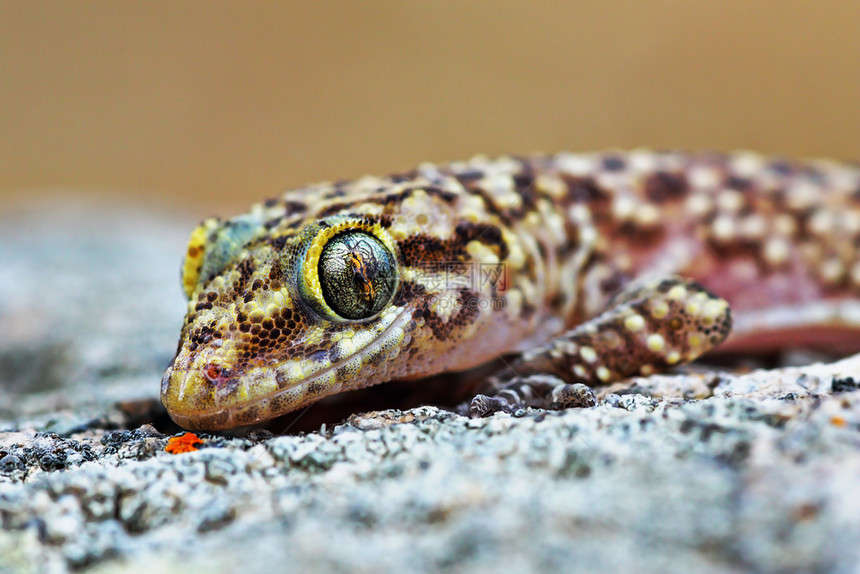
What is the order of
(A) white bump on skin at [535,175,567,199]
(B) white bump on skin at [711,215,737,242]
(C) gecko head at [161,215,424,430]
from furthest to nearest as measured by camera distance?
(B) white bump on skin at [711,215,737,242] → (A) white bump on skin at [535,175,567,199] → (C) gecko head at [161,215,424,430]

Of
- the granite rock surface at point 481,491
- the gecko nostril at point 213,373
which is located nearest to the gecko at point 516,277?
the gecko nostril at point 213,373

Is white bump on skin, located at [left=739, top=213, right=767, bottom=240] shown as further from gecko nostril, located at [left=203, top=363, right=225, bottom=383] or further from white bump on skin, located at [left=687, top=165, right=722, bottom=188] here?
gecko nostril, located at [left=203, top=363, right=225, bottom=383]

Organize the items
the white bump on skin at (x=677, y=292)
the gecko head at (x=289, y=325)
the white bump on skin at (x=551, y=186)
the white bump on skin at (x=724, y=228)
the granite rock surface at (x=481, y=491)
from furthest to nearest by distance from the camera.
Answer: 1. the white bump on skin at (x=724, y=228)
2. the white bump on skin at (x=551, y=186)
3. the white bump on skin at (x=677, y=292)
4. the gecko head at (x=289, y=325)
5. the granite rock surface at (x=481, y=491)

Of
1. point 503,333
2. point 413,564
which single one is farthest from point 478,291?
point 413,564

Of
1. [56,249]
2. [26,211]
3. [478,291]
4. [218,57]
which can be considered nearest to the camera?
[478,291]

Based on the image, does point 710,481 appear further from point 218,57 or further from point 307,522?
point 218,57

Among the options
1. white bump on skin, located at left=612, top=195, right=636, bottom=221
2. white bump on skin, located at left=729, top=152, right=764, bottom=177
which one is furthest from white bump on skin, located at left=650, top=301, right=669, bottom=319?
white bump on skin, located at left=729, top=152, right=764, bottom=177

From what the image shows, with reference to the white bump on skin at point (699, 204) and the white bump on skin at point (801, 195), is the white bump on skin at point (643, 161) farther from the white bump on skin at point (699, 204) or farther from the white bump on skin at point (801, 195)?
the white bump on skin at point (801, 195)
